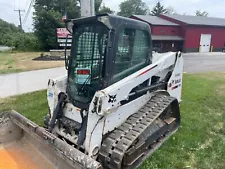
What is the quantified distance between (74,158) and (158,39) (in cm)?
2685

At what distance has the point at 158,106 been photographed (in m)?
3.87

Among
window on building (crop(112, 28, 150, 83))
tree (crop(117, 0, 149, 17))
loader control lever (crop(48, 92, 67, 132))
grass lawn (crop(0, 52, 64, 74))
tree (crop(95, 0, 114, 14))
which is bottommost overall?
grass lawn (crop(0, 52, 64, 74))

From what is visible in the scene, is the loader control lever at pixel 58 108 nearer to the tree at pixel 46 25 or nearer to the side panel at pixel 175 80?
the side panel at pixel 175 80

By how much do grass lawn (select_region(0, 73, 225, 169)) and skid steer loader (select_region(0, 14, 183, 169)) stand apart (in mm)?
283

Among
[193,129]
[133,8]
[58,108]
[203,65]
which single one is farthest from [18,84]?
[133,8]

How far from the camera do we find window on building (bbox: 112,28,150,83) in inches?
131

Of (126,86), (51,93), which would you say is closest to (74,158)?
(126,86)

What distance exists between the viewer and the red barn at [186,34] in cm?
2989

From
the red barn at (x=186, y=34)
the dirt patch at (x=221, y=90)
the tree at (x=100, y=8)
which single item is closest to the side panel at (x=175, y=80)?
the dirt patch at (x=221, y=90)

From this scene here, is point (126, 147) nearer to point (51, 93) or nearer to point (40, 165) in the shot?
point (40, 165)

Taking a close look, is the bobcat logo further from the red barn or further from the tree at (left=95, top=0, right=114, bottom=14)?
the tree at (left=95, top=0, right=114, bottom=14)

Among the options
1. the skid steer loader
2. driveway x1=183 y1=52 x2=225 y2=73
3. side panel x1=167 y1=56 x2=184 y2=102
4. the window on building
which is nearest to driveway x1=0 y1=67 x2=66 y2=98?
the skid steer loader

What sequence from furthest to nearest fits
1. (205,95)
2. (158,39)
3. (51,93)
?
1. (158,39)
2. (205,95)
3. (51,93)

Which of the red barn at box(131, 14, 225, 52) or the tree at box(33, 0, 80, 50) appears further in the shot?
the tree at box(33, 0, 80, 50)
